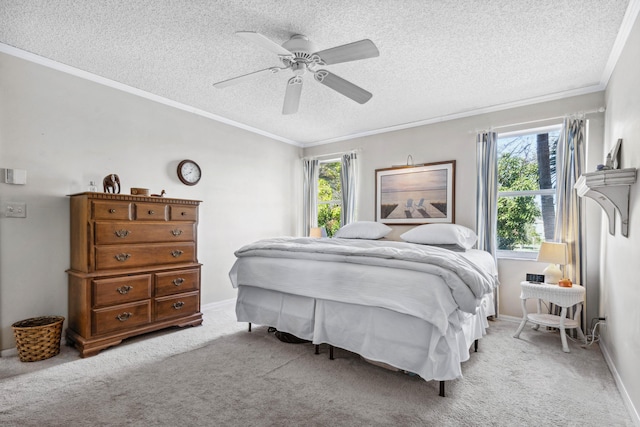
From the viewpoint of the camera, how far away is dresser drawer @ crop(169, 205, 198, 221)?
3.32m

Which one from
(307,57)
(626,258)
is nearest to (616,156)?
(626,258)

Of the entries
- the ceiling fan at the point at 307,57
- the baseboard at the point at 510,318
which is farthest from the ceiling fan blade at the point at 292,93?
the baseboard at the point at 510,318

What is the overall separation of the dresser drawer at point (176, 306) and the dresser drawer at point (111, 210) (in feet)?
2.86

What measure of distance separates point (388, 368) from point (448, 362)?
0.53m

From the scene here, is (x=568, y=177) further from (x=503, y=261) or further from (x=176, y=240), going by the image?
(x=176, y=240)

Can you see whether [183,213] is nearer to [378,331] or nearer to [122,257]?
[122,257]

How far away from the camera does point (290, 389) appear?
2.12 meters

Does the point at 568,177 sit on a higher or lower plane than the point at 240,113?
lower

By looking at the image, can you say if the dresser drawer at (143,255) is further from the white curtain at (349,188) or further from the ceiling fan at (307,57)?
the white curtain at (349,188)

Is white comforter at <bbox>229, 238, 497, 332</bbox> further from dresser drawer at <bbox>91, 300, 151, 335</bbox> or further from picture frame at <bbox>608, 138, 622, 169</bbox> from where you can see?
picture frame at <bbox>608, 138, 622, 169</bbox>

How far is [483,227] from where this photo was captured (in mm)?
3777

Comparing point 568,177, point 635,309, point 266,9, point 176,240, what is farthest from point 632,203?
point 176,240

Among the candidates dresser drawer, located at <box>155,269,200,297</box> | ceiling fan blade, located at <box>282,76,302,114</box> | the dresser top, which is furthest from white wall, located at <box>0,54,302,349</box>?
ceiling fan blade, located at <box>282,76,302,114</box>

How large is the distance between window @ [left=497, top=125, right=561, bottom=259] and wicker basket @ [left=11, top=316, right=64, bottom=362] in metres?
4.50
